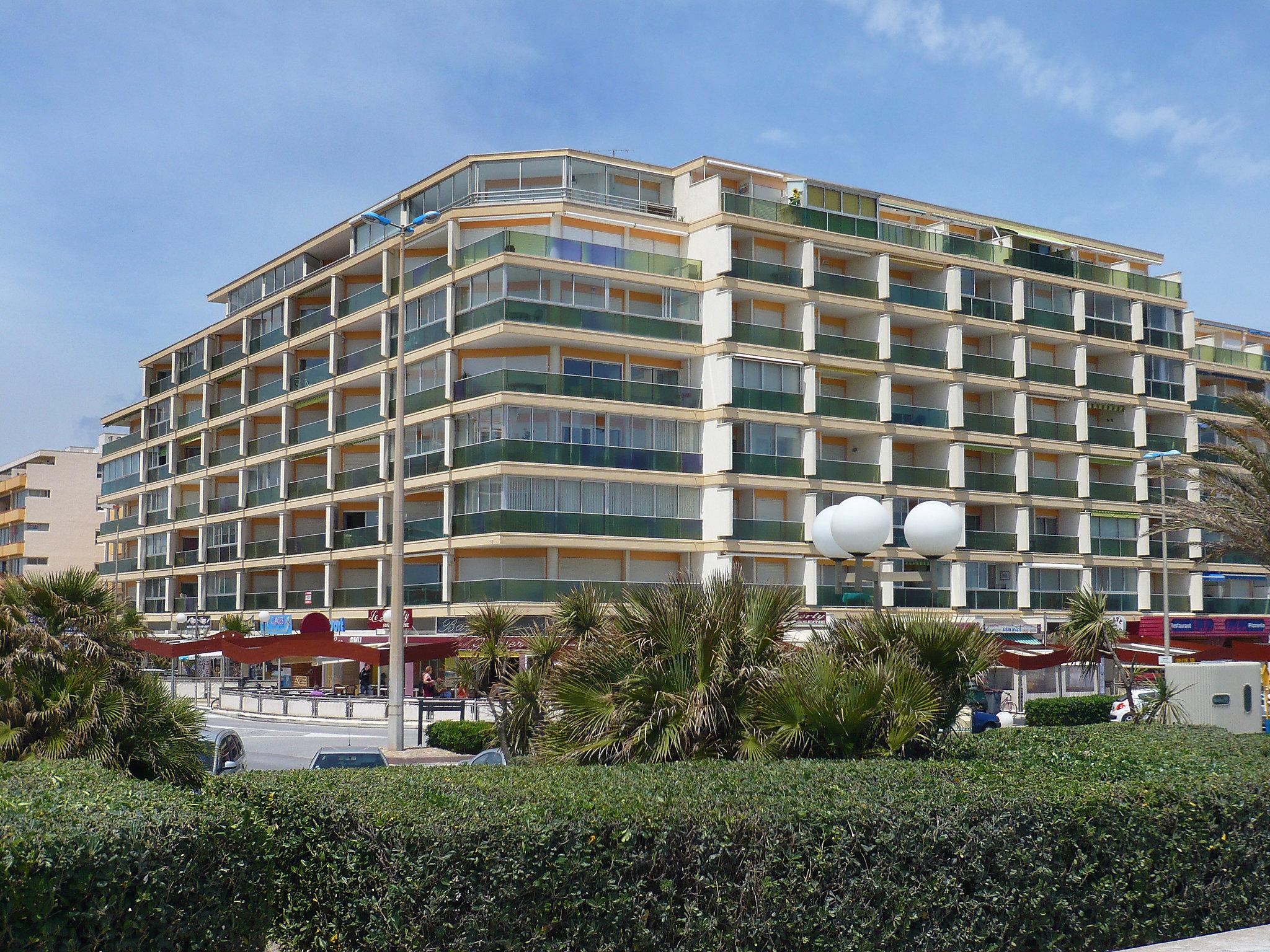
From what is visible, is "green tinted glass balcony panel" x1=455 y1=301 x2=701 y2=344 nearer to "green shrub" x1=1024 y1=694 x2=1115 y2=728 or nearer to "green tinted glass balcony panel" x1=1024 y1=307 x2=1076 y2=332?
"green tinted glass balcony panel" x1=1024 y1=307 x2=1076 y2=332

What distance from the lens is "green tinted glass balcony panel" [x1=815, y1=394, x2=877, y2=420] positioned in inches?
2039

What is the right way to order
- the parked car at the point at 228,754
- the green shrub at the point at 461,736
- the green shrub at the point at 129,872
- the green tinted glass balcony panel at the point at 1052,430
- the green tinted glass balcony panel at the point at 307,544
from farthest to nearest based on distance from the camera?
the green tinted glass balcony panel at the point at 1052,430 < the green tinted glass balcony panel at the point at 307,544 < the green shrub at the point at 461,736 < the parked car at the point at 228,754 < the green shrub at the point at 129,872

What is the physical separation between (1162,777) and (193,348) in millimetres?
67341

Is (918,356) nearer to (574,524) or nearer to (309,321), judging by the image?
(574,524)

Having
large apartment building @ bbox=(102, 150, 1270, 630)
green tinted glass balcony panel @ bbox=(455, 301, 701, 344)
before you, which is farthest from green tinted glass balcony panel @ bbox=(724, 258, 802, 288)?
green tinted glass balcony panel @ bbox=(455, 301, 701, 344)

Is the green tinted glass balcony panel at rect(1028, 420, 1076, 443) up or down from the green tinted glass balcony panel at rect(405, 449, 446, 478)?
up

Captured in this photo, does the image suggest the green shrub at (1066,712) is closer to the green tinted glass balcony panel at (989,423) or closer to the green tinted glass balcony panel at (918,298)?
the green tinted glass balcony panel at (989,423)

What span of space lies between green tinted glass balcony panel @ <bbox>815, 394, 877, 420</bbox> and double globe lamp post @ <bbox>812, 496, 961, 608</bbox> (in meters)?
38.8

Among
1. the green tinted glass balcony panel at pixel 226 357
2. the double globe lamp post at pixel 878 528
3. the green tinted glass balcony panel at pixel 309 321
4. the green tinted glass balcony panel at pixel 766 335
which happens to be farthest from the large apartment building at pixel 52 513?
the double globe lamp post at pixel 878 528

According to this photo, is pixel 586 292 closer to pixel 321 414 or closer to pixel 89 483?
pixel 321 414

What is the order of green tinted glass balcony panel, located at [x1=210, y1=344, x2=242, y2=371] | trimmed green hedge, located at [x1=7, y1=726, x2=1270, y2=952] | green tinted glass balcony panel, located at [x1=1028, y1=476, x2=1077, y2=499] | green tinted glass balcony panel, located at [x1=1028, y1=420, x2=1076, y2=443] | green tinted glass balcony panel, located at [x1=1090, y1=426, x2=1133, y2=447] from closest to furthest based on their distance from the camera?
trimmed green hedge, located at [x1=7, y1=726, x2=1270, y2=952] → green tinted glass balcony panel, located at [x1=1028, y1=476, x2=1077, y2=499] → green tinted glass balcony panel, located at [x1=1028, y1=420, x2=1076, y2=443] → green tinted glass balcony panel, located at [x1=1090, y1=426, x2=1133, y2=447] → green tinted glass balcony panel, located at [x1=210, y1=344, x2=242, y2=371]

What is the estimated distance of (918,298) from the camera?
54812mm

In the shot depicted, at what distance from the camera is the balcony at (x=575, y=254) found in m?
46.5

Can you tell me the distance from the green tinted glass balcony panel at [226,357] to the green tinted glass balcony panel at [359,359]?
34.3 feet
